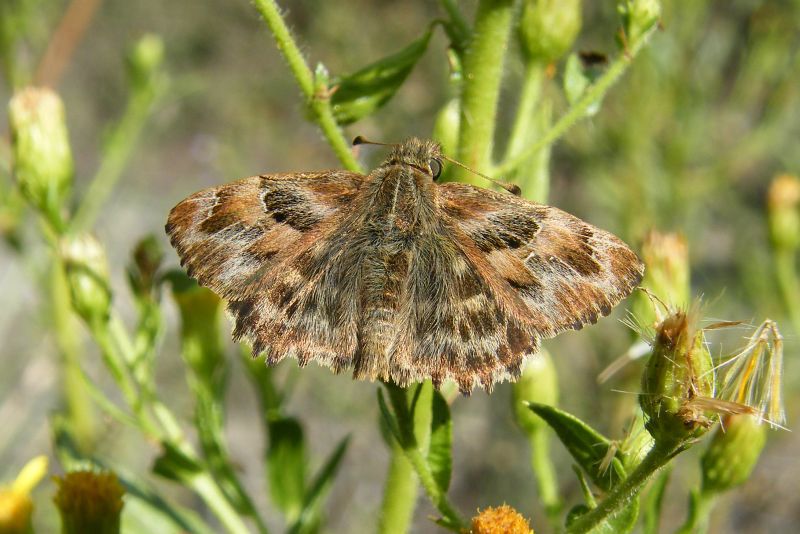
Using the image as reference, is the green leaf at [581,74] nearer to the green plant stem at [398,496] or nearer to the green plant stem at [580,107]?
the green plant stem at [580,107]

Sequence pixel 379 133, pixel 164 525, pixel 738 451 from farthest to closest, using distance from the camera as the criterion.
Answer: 1. pixel 379 133
2. pixel 164 525
3. pixel 738 451

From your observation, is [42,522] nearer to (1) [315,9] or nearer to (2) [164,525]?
(2) [164,525]

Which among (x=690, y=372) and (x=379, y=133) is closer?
(x=690, y=372)

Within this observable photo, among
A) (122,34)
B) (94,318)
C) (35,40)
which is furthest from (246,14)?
(94,318)

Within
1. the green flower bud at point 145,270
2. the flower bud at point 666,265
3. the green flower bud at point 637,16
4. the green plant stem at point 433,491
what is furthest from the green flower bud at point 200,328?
the green flower bud at point 637,16

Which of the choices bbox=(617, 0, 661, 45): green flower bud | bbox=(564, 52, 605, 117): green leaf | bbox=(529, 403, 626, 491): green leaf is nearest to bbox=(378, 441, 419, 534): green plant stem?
bbox=(529, 403, 626, 491): green leaf

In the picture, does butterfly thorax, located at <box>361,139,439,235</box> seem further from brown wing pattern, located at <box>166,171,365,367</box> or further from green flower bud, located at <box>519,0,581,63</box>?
green flower bud, located at <box>519,0,581,63</box>

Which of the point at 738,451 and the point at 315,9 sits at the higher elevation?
the point at 315,9
